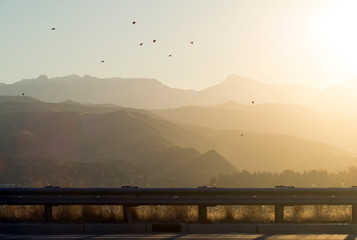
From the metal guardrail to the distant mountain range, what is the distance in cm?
4093

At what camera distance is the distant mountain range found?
67312mm

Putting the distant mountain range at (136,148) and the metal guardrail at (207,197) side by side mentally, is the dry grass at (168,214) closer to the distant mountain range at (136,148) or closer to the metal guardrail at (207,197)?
the metal guardrail at (207,197)

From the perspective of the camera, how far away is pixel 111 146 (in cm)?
10031

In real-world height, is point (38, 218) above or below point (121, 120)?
below

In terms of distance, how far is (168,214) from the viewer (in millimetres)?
Answer: 14273

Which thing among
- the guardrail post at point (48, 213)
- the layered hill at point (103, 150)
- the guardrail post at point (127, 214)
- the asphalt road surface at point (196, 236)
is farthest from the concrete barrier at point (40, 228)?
the layered hill at point (103, 150)

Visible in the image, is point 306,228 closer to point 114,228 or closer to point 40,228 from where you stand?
point 114,228

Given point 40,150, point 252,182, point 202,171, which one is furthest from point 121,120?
point 252,182

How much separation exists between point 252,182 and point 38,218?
3010cm

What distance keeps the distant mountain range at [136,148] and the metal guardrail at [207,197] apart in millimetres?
40933

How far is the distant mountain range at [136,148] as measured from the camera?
67.3 metres

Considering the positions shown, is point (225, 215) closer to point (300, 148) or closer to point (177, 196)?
point (177, 196)

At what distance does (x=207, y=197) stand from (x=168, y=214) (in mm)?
1337

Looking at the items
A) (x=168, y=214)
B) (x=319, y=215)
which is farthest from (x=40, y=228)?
(x=319, y=215)
